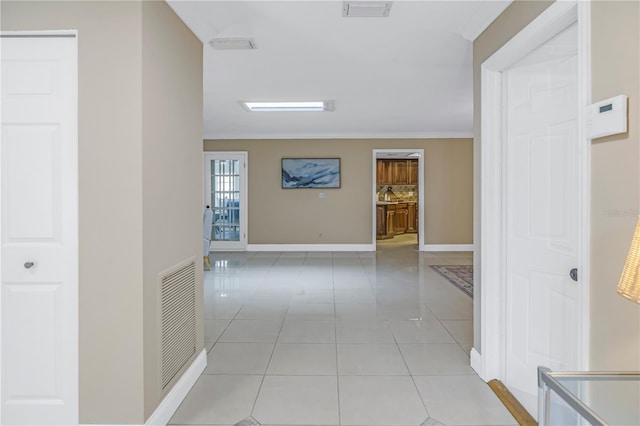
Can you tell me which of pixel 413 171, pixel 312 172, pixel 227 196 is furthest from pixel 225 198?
pixel 413 171

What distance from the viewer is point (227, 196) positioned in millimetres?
8453

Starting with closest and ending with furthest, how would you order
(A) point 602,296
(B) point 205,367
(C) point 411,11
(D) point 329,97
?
(A) point 602,296, (C) point 411,11, (B) point 205,367, (D) point 329,97

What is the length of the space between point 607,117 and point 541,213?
0.80 meters

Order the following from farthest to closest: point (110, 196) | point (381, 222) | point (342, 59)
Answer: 1. point (381, 222)
2. point (342, 59)
3. point (110, 196)

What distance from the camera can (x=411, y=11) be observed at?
8.45ft

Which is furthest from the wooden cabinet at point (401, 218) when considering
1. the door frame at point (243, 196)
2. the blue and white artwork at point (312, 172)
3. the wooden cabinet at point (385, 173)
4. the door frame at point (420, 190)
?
the door frame at point (243, 196)

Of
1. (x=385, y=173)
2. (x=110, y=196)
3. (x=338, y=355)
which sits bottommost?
(x=338, y=355)

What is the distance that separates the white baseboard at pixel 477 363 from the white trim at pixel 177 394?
75.4 inches

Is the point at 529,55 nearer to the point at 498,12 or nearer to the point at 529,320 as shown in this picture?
the point at 498,12

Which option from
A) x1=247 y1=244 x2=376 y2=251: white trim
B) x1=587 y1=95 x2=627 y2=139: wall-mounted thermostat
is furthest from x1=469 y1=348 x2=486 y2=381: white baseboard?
x1=247 y1=244 x2=376 y2=251: white trim

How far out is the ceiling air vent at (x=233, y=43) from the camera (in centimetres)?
306

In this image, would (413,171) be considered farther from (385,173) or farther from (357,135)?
(357,135)

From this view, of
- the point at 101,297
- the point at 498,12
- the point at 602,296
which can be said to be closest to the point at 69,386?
the point at 101,297

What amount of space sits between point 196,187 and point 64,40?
1107mm
